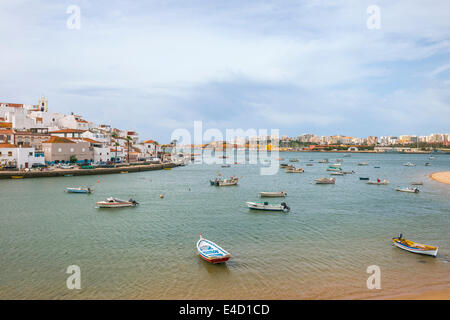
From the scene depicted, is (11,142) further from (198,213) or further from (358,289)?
(358,289)

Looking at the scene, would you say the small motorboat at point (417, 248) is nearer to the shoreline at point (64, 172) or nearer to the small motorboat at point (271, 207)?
the small motorboat at point (271, 207)

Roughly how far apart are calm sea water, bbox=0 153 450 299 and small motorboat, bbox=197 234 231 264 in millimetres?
427

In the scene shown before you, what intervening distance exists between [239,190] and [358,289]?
34.8 meters

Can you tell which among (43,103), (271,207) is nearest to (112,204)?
(271,207)

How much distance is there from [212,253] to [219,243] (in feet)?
12.3

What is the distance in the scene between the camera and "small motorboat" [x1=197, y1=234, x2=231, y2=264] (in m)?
17.6

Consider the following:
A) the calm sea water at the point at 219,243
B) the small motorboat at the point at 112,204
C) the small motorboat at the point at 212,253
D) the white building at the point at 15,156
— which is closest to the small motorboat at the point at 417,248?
the calm sea water at the point at 219,243

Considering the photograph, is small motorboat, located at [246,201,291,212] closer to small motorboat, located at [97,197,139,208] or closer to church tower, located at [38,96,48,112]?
small motorboat, located at [97,197,139,208]

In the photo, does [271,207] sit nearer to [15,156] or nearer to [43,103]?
[15,156]

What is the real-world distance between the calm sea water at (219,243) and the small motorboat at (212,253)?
16.8 inches

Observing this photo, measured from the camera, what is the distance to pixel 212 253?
→ 59.1 ft

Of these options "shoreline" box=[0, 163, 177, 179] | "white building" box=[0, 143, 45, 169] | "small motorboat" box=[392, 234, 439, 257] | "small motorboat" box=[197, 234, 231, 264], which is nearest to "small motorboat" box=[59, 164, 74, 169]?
"shoreline" box=[0, 163, 177, 179]

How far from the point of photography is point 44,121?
93.6 metres
